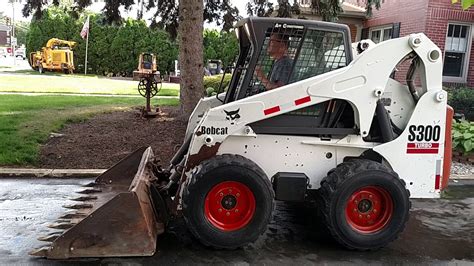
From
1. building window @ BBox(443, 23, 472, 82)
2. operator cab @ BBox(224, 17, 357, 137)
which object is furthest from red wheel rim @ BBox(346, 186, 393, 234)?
building window @ BBox(443, 23, 472, 82)

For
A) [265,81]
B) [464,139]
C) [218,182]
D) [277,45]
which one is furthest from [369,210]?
[464,139]

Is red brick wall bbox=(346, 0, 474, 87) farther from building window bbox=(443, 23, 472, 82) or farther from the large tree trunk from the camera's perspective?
the large tree trunk

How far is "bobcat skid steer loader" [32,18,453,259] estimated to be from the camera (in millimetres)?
4332

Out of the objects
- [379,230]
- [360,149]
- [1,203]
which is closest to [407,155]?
[360,149]

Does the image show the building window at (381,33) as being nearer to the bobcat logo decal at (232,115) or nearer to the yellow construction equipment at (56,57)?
the bobcat logo decal at (232,115)

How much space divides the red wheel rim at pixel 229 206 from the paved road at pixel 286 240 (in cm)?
27

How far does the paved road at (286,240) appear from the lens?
13.9 feet

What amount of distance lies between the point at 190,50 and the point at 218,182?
5.37 metres

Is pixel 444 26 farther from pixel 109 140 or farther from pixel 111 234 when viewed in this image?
pixel 111 234

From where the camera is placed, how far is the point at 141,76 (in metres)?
11.1

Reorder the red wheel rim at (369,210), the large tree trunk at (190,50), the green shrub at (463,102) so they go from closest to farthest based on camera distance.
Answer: the red wheel rim at (369,210) → the large tree trunk at (190,50) → the green shrub at (463,102)

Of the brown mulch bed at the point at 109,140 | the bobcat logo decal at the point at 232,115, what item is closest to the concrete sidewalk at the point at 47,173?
the brown mulch bed at the point at 109,140

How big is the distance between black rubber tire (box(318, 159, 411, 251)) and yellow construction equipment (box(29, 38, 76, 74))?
87.9 ft

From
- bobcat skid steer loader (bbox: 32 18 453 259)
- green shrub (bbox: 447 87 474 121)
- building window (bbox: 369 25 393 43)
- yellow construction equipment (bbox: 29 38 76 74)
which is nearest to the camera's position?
bobcat skid steer loader (bbox: 32 18 453 259)
